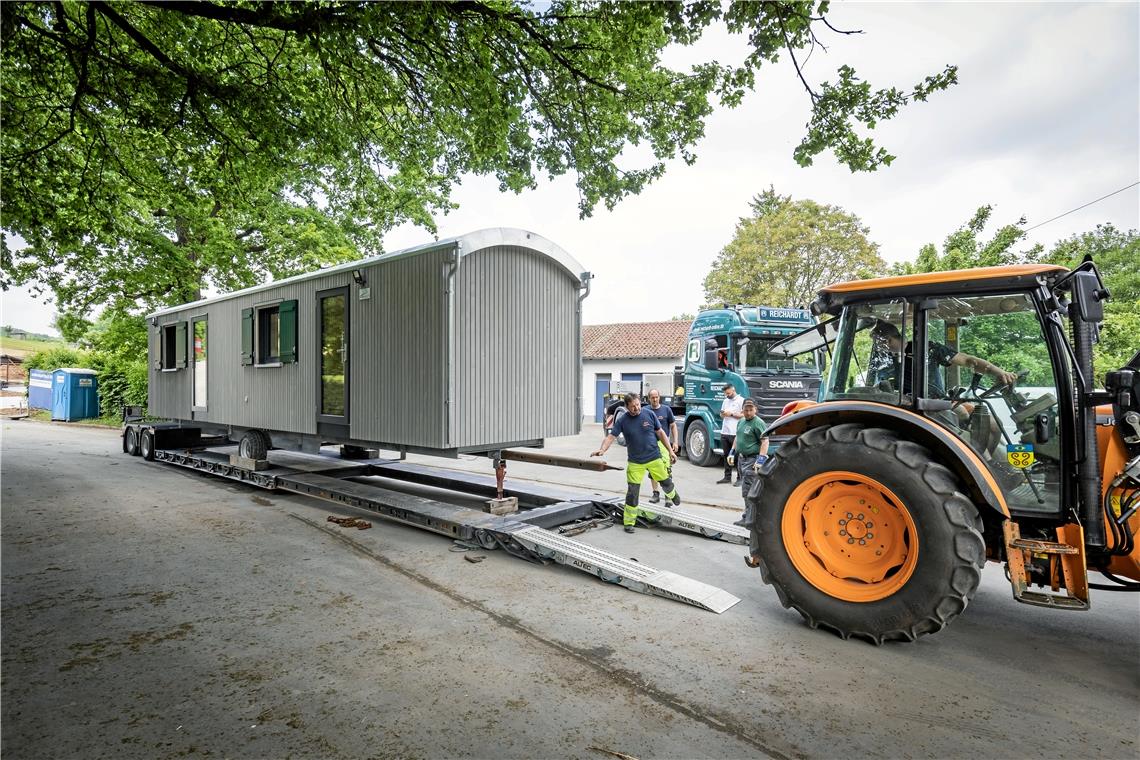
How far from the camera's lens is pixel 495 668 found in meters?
3.33

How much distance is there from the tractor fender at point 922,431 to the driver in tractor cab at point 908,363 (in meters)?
0.23

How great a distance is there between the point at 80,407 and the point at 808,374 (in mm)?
28539

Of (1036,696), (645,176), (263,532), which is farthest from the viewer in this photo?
(645,176)

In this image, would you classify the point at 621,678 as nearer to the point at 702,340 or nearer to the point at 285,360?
the point at 285,360

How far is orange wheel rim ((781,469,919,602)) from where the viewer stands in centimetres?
360

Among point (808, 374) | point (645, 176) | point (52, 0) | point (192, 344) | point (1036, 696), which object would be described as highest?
point (52, 0)

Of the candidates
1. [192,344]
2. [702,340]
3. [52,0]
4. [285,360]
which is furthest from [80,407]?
[702,340]

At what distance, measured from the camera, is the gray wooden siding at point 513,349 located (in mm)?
6434

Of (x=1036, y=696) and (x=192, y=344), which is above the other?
(x=192, y=344)

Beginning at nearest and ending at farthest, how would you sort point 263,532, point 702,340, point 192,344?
point 263,532 → point 192,344 → point 702,340

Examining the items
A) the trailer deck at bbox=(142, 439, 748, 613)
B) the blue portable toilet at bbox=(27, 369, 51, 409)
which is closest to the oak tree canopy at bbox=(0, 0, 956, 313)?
the trailer deck at bbox=(142, 439, 748, 613)

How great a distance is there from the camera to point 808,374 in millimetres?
11445

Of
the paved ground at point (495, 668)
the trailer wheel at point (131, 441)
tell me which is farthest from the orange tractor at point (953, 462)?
the trailer wheel at point (131, 441)

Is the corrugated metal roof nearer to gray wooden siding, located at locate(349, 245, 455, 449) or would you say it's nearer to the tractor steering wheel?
gray wooden siding, located at locate(349, 245, 455, 449)
